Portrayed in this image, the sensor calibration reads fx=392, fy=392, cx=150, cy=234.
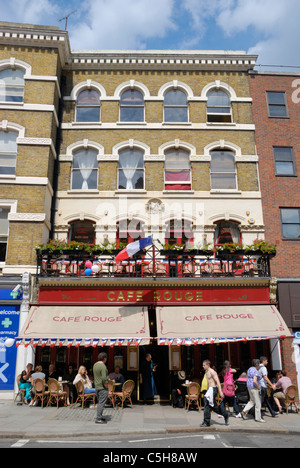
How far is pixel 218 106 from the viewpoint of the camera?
61.0 feet

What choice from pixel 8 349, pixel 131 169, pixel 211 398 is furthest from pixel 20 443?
pixel 131 169

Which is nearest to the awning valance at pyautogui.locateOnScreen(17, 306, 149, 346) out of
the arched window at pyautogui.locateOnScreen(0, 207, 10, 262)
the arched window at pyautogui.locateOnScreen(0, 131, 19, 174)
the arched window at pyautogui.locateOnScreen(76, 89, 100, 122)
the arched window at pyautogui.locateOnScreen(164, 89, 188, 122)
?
the arched window at pyautogui.locateOnScreen(0, 207, 10, 262)

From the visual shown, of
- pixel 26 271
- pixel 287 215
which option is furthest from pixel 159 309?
pixel 287 215

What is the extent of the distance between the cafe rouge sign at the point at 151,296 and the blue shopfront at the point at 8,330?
3.32 ft

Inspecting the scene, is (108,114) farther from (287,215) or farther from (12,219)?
(287,215)

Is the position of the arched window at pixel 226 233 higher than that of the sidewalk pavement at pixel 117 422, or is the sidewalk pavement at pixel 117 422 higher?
the arched window at pixel 226 233

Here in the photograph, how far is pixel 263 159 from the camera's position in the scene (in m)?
17.7

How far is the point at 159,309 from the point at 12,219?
672 cm

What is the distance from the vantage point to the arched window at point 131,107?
60.3 ft

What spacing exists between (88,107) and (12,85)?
11.3 ft

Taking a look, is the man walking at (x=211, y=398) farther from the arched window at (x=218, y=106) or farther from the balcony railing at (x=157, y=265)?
the arched window at (x=218, y=106)

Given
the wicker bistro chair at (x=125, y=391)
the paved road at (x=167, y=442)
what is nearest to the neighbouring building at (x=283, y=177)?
the wicker bistro chair at (x=125, y=391)

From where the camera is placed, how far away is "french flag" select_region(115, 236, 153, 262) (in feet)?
44.7

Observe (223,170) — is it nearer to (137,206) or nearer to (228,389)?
(137,206)
